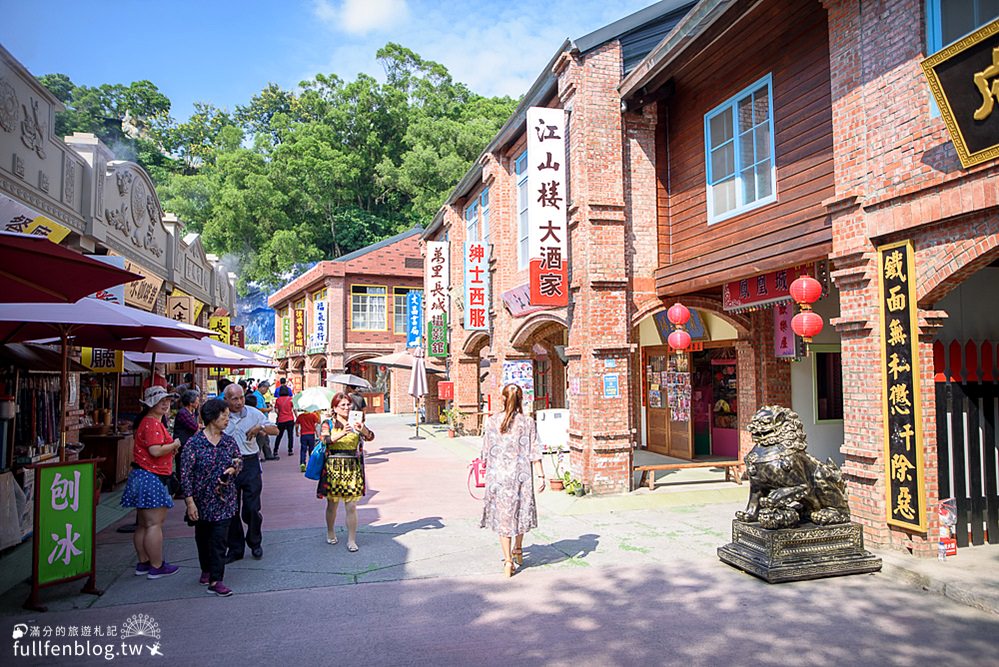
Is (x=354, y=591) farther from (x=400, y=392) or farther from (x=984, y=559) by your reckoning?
(x=400, y=392)

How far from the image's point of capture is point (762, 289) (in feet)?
29.6

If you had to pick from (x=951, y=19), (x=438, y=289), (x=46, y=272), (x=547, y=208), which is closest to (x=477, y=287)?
(x=438, y=289)

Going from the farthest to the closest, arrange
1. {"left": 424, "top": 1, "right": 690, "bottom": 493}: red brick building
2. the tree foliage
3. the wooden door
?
the tree foliage → the wooden door → {"left": 424, "top": 1, "right": 690, "bottom": 493}: red brick building

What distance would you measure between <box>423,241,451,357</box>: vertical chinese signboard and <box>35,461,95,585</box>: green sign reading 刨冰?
14338 mm

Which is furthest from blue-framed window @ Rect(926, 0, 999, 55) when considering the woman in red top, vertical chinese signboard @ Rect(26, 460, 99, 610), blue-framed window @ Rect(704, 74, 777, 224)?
vertical chinese signboard @ Rect(26, 460, 99, 610)

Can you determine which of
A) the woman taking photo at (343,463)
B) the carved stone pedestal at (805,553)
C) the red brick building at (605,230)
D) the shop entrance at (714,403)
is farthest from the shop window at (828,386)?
the woman taking photo at (343,463)

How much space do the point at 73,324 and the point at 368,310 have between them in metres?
23.7

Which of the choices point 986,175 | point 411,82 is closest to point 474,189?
point 986,175

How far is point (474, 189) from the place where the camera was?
1759 cm

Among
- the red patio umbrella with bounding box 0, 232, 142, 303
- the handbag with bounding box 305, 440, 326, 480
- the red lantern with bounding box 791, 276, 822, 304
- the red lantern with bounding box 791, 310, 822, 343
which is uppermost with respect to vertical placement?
the red lantern with bounding box 791, 276, 822, 304

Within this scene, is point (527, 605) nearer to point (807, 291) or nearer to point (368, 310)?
point (807, 291)

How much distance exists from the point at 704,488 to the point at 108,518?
28.1 feet

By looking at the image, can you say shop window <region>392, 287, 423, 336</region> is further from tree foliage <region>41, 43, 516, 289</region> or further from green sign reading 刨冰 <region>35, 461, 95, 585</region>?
green sign reading 刨冰 <region>35, 461, 95, 585</region>

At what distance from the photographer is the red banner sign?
8367 millimetres
